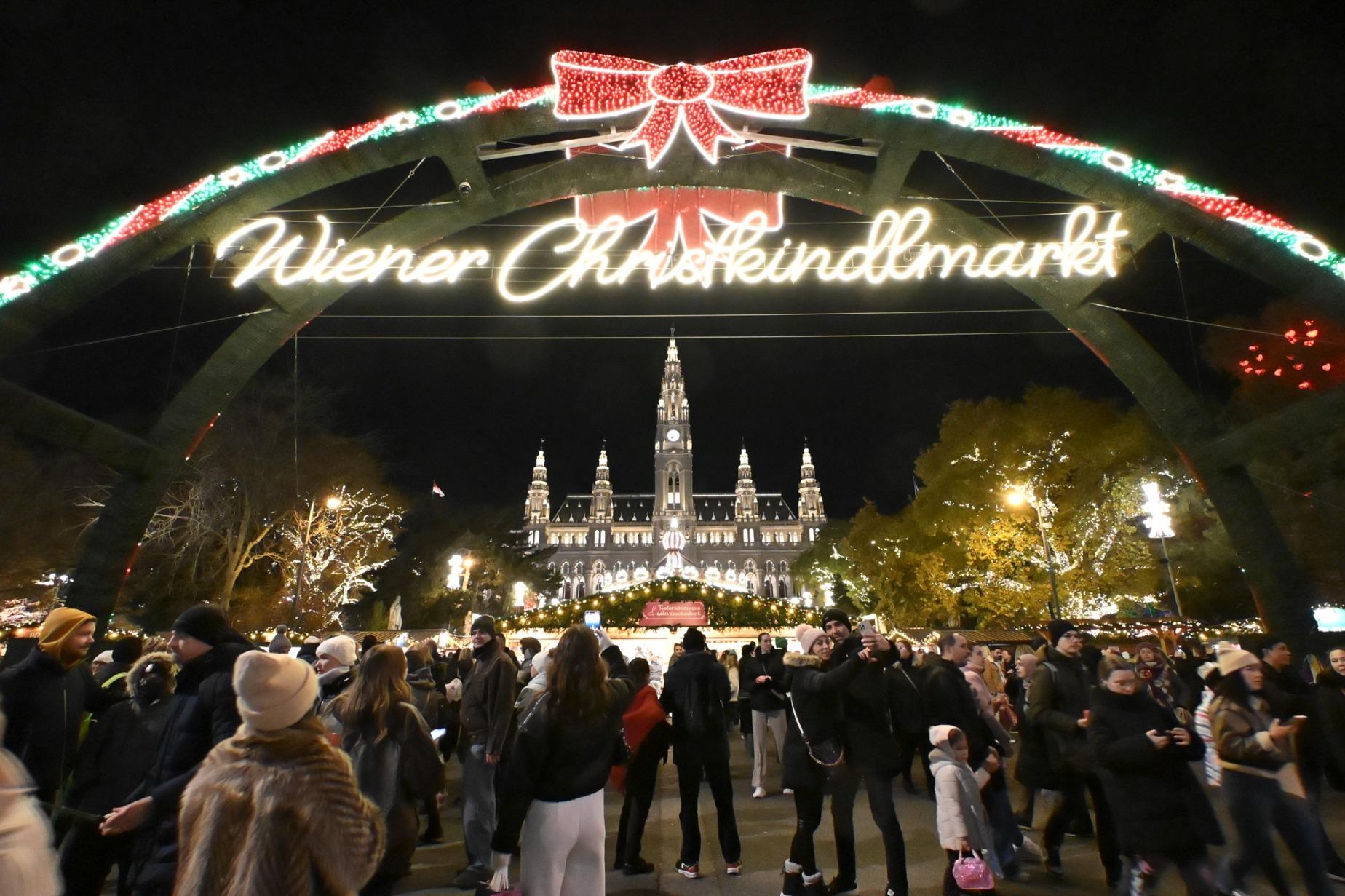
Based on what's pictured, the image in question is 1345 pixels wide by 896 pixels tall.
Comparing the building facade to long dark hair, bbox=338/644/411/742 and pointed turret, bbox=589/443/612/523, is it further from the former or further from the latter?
long dark hair, bbox=338/644/411/742

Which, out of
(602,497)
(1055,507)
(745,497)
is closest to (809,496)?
(745,497)

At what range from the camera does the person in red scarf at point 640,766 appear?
17.2 feet

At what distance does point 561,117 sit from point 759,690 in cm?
863

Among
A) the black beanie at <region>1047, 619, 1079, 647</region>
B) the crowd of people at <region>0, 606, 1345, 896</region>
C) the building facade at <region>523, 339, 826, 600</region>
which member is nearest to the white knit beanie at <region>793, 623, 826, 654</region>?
the crowd of people at <region>0, 606, 1345, 896</region>

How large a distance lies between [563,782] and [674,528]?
10560 cm

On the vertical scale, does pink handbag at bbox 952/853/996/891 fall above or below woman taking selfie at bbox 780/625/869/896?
below

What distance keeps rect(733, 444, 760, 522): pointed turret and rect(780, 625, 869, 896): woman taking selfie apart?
363 feet

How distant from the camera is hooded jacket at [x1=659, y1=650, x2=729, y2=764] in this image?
18.0 feet

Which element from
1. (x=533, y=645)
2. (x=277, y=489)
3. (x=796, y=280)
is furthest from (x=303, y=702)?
(x=277, y=489)

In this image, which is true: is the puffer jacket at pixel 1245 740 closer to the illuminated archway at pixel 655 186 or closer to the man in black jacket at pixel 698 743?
the man in black jacket at pixel 698 743

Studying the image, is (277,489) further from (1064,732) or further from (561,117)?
(1064,732)

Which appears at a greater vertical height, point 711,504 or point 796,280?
point 711,504

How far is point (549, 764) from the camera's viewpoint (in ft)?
10.6

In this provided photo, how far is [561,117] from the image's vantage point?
33.5ft
